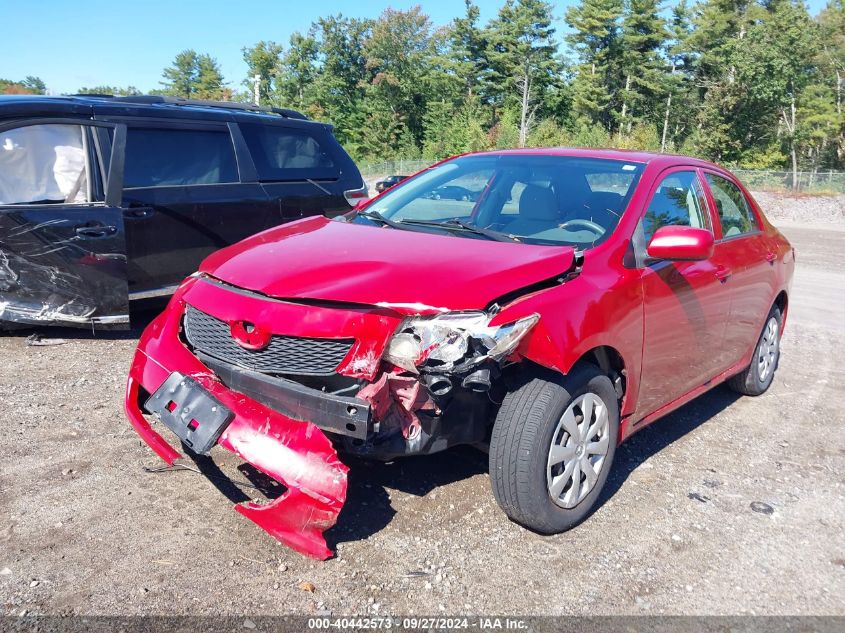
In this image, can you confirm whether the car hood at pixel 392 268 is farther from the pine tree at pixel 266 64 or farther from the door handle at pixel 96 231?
the pine tree at pixel 266 64

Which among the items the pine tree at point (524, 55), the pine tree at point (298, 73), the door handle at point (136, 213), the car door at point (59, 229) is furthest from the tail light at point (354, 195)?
the pine tree at point (298, 73)

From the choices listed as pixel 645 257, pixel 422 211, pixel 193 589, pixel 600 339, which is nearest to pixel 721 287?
pixel 645 257

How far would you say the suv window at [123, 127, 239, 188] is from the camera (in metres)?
5.93

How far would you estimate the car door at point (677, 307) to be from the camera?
12.5 ft

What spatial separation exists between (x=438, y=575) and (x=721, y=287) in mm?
2583

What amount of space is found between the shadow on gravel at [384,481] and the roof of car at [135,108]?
141 inches

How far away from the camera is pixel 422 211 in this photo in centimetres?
437

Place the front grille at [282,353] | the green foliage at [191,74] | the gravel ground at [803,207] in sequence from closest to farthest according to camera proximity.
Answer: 1. the front grille at [282,353]
2. the gravel ground at [803,207]
3. the green foliage at [191,74]

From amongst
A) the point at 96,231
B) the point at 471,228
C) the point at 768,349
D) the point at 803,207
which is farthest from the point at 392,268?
the point at 803,207

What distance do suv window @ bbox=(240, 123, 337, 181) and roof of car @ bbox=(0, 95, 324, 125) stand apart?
0.14 m

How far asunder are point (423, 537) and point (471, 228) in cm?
160

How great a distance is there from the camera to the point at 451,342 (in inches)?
116

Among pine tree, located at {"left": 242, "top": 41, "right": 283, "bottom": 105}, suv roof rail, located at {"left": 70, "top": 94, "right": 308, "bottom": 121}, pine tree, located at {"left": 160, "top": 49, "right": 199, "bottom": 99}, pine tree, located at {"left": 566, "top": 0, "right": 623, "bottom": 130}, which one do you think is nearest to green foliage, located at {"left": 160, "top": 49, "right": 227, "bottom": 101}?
pine tree, located at {"left": 160, "top": 49, "right": 199, "bottom": 99}

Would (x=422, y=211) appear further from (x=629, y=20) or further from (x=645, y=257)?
(x=629, y=20)
